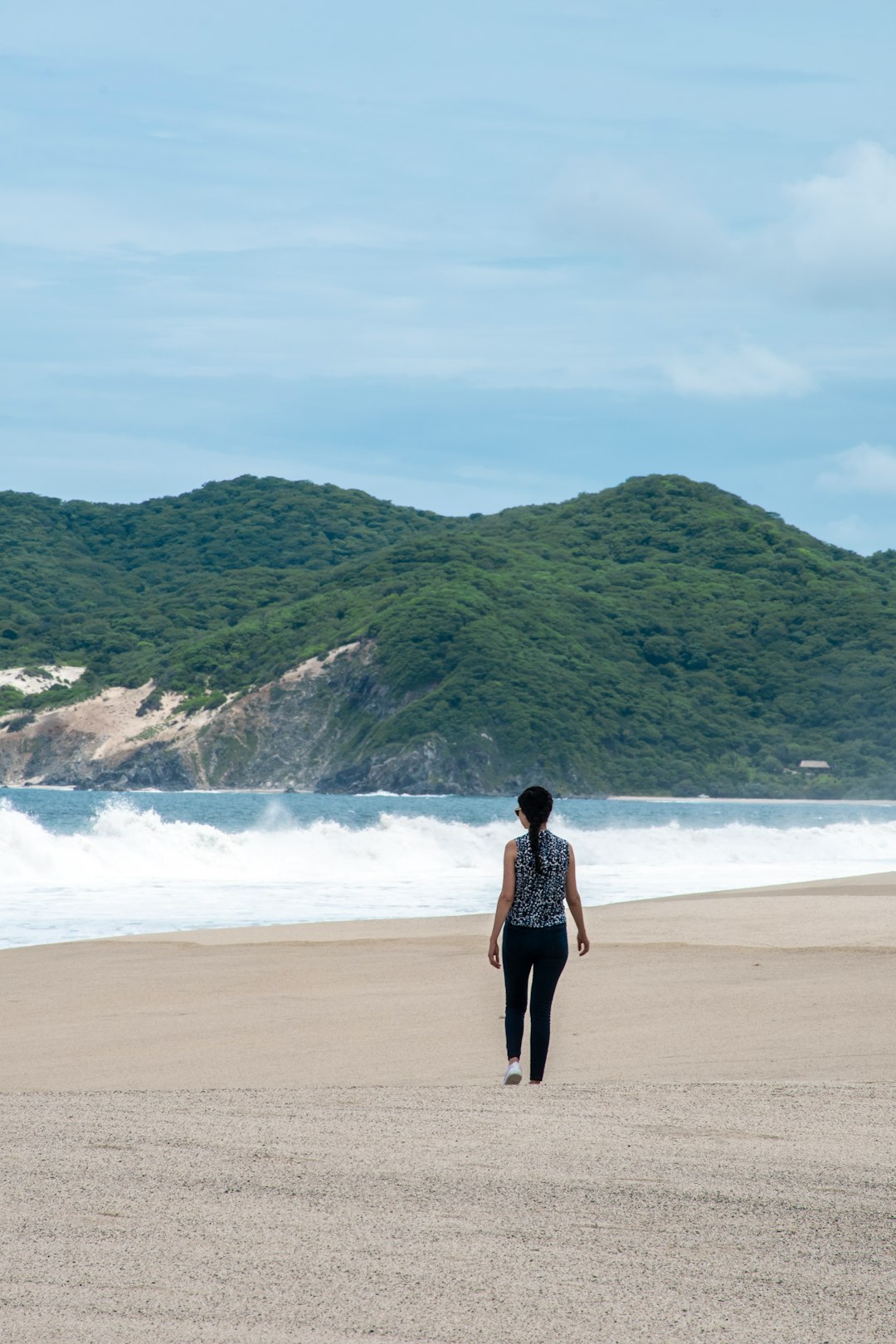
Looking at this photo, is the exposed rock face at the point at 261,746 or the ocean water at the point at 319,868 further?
the exposed rock face at the point at 261,746

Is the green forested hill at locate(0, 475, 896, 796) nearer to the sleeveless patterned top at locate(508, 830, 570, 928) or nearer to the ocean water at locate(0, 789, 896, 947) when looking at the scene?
the ocean water at locate(0, 789, 896, 947)

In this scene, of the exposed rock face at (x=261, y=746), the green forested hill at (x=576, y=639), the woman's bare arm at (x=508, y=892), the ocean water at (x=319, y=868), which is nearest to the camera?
the woman's bare arm at (x=508, y=892)

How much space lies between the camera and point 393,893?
79.5 feet

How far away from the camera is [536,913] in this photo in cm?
735

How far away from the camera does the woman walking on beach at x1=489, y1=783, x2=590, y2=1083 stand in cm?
734

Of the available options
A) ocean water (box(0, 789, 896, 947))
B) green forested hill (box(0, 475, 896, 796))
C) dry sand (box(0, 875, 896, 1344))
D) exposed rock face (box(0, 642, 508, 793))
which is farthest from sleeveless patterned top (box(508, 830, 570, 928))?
green forested hill (box(0, 475, 896, 796))

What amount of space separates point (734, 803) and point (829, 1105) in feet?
365

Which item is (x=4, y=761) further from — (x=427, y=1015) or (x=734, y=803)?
(x=427, y=1015)

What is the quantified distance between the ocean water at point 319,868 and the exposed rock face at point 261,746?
64306 mm

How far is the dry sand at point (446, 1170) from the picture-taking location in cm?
397

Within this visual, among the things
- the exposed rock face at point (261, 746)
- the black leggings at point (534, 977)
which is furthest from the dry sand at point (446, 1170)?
the exposed rock face at point (261, 746)

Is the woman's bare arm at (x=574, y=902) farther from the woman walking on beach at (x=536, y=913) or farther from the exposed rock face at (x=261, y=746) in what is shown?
the exposed rock face at (x=261, y=746)

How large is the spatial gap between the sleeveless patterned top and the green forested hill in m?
112

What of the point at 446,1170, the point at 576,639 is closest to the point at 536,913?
the point at 446,1170
